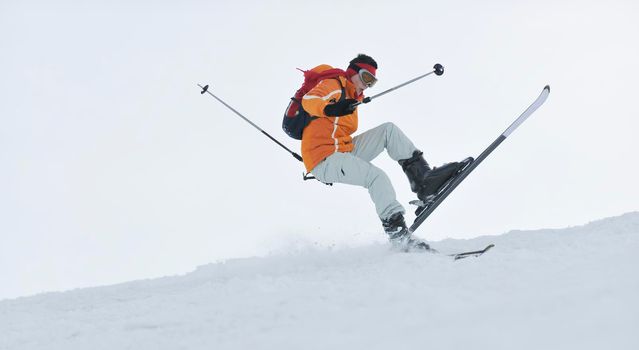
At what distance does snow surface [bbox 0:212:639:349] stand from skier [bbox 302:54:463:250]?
0.58 meters

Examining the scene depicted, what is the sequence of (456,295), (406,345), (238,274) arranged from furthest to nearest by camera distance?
(238,274) < (456,295) < (406,345)

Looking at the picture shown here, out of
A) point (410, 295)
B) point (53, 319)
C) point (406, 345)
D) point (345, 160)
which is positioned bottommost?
point (406, 345)

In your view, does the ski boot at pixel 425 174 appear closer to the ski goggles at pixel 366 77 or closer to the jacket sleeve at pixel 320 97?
the ski goggles at pixel 366 77

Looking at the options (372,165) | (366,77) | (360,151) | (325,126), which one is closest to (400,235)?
(372,165)

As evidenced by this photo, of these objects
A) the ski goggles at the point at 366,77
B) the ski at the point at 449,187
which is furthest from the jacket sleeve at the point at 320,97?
the ski at the point at 449,187

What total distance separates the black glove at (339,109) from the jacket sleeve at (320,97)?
5 cm

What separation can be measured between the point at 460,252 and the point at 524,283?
2064 mm

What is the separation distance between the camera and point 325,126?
20.7 feet

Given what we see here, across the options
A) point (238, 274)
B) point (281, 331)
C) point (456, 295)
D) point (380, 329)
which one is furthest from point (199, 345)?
point (238, 274)

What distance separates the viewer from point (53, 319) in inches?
192

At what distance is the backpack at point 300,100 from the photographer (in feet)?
20.8

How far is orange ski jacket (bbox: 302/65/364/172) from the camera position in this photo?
6.11 m

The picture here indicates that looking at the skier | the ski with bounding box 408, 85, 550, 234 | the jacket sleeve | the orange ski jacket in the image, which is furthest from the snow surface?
the jacket sleeve

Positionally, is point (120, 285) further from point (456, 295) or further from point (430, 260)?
point (456, 295)
